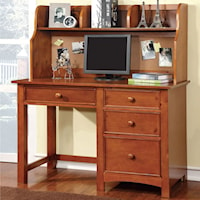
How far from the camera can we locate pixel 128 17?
381cm

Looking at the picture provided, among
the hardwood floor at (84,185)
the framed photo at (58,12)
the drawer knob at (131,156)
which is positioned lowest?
the hardwood floor at (84,185)

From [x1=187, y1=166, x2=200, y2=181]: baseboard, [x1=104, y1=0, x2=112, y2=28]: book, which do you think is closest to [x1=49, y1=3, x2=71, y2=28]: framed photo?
[x1=104, y1=0, x2=112, y2=28]: book

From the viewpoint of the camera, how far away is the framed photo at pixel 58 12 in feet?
13.5

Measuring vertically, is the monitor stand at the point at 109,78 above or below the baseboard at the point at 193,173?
above

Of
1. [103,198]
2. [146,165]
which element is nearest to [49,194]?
[103,198]

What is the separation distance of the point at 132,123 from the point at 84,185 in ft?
2.01

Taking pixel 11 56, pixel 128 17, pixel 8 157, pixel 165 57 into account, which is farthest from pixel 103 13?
pixel 8 157

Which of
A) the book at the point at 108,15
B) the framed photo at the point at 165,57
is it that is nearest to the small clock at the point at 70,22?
the book at the point at 108,15

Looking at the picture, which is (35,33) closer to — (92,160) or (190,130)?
(92,160)

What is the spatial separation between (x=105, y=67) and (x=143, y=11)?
1.56ft

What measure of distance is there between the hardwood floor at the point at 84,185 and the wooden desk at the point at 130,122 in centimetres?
9

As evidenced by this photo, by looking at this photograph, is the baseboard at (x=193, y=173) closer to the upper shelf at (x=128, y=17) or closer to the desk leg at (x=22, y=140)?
the upper shelf at (x=128, y=17)

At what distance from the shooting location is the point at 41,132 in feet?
14.6

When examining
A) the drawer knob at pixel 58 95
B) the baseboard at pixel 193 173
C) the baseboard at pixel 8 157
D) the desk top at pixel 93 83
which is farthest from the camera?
the baseboard at pixel 8 157
